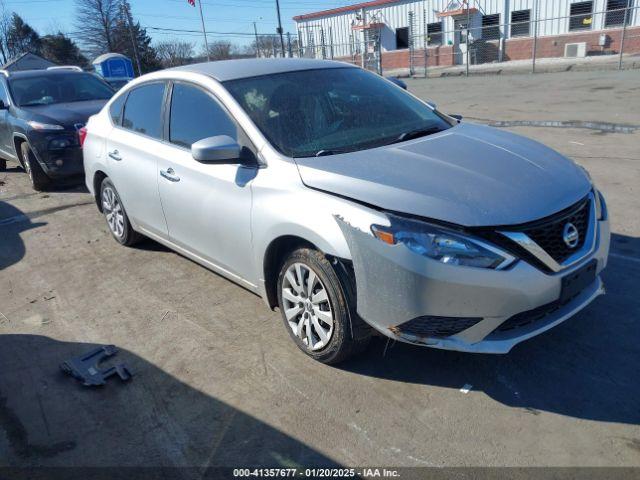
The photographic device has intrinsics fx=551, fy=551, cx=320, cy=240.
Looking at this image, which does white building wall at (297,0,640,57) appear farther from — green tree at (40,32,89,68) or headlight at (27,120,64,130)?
green tree at (40,32,89,68)

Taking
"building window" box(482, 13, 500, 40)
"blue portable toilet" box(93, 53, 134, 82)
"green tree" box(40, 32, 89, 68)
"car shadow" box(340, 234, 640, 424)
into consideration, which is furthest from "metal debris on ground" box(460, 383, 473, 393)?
"green tree" box(40, 32, 89, 68)

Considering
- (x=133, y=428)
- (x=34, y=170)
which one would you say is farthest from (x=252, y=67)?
(x=34, y=170)

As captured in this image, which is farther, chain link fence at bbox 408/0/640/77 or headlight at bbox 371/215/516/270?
chain link fence at bbox 408/0/640/77

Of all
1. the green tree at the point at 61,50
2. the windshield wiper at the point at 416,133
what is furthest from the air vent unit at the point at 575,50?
the green tree at the point at 61,50

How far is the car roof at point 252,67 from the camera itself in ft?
13.3

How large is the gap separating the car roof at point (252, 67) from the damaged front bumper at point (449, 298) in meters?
1.71

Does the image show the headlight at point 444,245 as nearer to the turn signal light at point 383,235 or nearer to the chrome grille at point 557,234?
the turn signal light at point 383,235

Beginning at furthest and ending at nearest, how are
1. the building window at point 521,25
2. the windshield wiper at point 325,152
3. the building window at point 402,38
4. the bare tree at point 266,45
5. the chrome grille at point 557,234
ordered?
1. the building window at point 402,38
2. the bare tree at point 266,45
3. the building window at point 521,25
4. the windshield wiper at point 325,152
5. the chrome grille at point 557,234

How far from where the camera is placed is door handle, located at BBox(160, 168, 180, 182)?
13.7 feet

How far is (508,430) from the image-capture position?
108 inches

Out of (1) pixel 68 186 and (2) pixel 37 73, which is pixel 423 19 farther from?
(1) pixel 68 186

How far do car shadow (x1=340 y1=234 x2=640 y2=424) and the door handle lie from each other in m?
1.93

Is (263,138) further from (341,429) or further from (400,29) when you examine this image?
(400,29)

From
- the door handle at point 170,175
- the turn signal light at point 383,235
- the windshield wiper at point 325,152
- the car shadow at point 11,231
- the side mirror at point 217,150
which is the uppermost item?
the side mirror at point 217,150
